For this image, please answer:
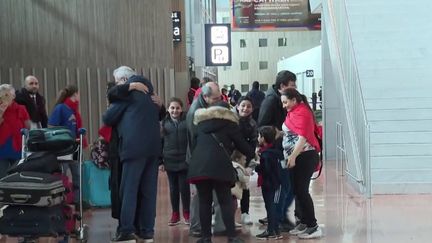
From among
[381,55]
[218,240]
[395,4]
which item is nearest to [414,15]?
[395,4]

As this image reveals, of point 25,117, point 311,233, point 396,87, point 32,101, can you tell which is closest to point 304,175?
point 311,233

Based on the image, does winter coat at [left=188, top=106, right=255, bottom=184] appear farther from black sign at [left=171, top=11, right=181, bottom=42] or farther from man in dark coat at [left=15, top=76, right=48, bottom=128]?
black sign at [left=171, top=11, right=181, bottom=42]

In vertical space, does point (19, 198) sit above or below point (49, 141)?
below

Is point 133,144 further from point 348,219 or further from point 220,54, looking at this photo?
point 220,54

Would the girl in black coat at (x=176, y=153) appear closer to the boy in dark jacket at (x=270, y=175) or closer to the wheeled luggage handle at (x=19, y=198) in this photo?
the boy in dark jacket at (x=270, y=175)

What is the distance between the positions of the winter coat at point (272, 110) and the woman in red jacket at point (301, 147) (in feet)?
1.65

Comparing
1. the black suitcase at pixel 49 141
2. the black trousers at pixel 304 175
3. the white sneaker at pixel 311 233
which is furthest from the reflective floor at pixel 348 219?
the black suitcase at pixel 49 141

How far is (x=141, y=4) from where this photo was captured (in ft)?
51.3

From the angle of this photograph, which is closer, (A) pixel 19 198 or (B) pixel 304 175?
(A) pixel 19 198

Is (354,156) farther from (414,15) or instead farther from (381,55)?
(414,15)

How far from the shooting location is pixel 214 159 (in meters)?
6.47

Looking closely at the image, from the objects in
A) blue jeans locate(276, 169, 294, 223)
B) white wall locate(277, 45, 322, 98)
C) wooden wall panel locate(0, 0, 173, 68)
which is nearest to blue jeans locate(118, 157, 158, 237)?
blue jeans locate(276, 169, 294, 223)

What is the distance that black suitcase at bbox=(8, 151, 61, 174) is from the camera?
609cm

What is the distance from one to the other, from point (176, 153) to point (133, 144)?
3.95 feet
